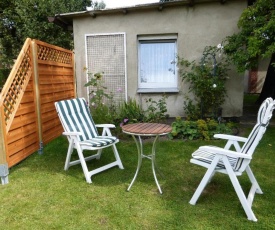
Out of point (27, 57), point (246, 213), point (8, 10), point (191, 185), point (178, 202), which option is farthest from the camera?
point (8, 10)

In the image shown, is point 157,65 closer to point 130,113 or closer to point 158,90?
point 158,90

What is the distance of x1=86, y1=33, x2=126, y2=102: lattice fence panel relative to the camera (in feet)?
20.8

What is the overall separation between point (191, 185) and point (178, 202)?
511 millimetres

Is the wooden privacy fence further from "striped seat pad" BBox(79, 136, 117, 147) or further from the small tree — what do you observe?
the small tree

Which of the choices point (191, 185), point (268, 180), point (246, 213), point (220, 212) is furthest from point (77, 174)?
point (268, 180)

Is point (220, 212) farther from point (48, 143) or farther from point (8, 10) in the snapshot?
point (8, 10)

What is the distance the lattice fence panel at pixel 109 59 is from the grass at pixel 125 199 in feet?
9.51

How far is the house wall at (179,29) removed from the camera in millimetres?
6027

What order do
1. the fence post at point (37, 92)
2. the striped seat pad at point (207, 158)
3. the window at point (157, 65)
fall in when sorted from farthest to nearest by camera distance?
the window at point (157, 65)
the fence post at point (37, 92)
the striped seat pad at point (207, 158)

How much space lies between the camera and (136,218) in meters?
2.45

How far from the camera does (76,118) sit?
3.92m

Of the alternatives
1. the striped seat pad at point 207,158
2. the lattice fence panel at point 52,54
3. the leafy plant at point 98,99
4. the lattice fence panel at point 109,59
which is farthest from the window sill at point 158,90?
the striped seat pad at point 207,158

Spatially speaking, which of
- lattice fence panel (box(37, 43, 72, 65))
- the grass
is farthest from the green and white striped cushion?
lattice fence panel (box(37, 43, 72, 65))

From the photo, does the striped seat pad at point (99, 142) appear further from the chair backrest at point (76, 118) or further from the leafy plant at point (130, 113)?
the leafy plant at point (130, 113)
